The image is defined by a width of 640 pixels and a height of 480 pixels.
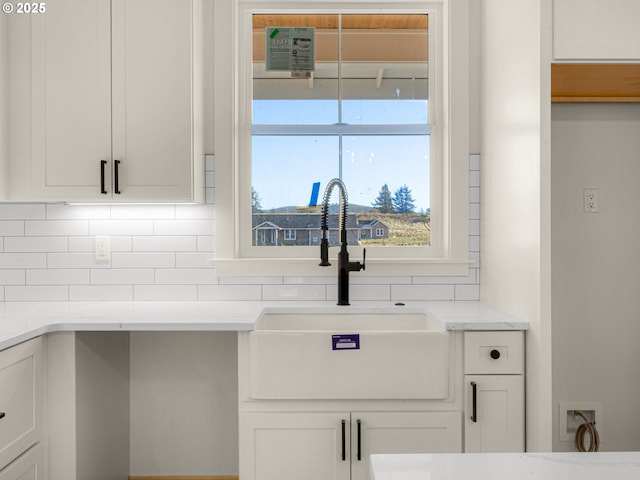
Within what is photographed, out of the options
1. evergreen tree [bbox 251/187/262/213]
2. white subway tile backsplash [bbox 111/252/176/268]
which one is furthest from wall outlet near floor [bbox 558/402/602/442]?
white subway tile backsplash [bbox 111/252/176/268]

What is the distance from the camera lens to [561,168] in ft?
7.48

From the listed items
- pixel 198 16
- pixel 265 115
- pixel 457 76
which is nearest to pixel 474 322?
pixel 457 76

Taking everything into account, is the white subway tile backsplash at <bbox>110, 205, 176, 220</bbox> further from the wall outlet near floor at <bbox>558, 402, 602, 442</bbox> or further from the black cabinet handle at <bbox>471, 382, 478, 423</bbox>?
the wall outlet near floor at <bbox>558, 402, 602, 442</bbox>

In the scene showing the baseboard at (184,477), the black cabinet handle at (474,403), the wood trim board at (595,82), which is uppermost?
the wood trim board at (595,82)

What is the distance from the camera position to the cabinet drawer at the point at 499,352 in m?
1.86

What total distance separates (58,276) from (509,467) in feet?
7.65

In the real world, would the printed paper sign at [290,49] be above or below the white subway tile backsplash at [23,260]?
above

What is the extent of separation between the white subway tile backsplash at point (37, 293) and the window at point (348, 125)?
0.87 meters

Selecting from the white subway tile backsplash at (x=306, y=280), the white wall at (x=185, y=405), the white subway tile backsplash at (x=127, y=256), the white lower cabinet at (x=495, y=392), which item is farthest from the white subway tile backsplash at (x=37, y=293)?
the white lower cabinet at (x=495, y=392)

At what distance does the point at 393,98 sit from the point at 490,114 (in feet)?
1.63

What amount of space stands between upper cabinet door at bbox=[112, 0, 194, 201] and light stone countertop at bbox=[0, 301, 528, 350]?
495mm

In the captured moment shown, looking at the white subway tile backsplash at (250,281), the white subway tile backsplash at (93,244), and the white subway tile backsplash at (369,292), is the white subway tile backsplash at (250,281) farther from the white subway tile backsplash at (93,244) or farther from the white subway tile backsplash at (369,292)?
the white subway tile backsplash at (93,244)

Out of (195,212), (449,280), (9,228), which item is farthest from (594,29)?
(9,228)

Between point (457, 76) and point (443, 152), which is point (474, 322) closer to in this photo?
point (443, 152)
